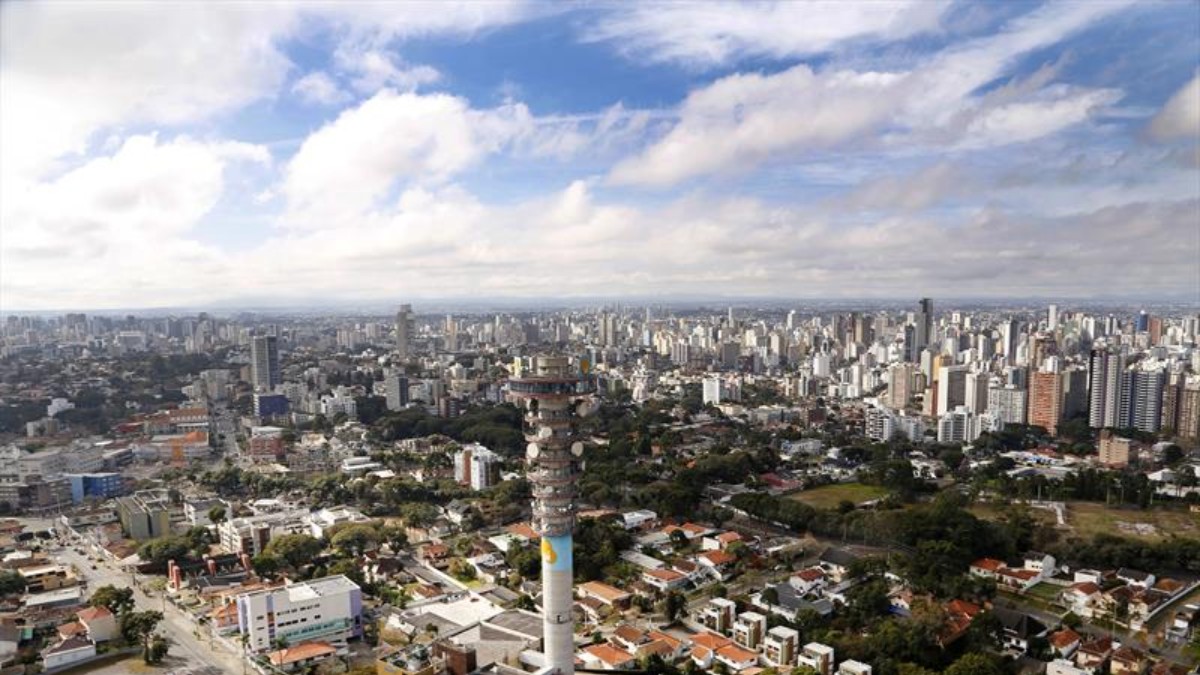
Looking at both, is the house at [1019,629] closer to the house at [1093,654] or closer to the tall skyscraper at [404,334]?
the house at [1093,654]

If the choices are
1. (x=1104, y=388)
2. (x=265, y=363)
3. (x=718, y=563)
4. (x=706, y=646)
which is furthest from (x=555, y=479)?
(x=265, y=363)

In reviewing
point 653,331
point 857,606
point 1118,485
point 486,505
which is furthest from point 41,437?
point 653,331

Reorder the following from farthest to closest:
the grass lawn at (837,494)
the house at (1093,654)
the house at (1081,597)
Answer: the grass lawn at (837,494)
the house at (1081,597)
the house at (1093,654)

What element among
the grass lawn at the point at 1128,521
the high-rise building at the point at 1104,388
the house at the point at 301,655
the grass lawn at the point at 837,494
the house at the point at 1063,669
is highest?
the high-rise building at the point at 1104,388

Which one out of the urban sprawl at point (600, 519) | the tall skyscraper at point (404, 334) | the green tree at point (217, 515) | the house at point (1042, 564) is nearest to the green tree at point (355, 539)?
the urban sprawl at point (600, 519)

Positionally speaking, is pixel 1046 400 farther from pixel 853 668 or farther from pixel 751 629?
pixel 853 668

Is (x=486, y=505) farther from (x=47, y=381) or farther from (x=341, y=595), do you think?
(x=47, y=381)
